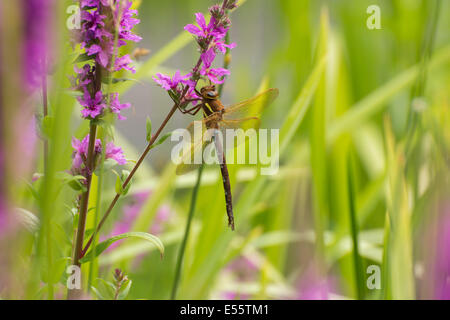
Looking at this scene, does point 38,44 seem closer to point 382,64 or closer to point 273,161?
point 273,161

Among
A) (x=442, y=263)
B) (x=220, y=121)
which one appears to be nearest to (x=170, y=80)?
(x=220, y=121)

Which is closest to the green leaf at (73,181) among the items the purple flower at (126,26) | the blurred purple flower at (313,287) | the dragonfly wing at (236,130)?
the purple flower at (126,26)

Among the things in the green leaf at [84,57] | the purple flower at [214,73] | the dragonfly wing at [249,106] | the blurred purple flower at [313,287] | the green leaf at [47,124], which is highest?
the dragonfly wing at [249,106]

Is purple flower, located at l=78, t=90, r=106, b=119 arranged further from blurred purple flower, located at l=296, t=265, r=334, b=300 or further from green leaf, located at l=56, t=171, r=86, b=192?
blurred purple flower, located at l=296, t=265, r=334, b=300

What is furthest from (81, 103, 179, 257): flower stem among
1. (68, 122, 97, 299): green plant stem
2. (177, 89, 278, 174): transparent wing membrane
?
(177, 89, 278, 174): transparent wing membrane

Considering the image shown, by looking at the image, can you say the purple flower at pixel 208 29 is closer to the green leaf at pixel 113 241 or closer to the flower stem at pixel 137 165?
the flower stem at pixel 137 165

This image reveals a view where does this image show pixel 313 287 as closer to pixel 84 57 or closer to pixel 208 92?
pixel 208 92
